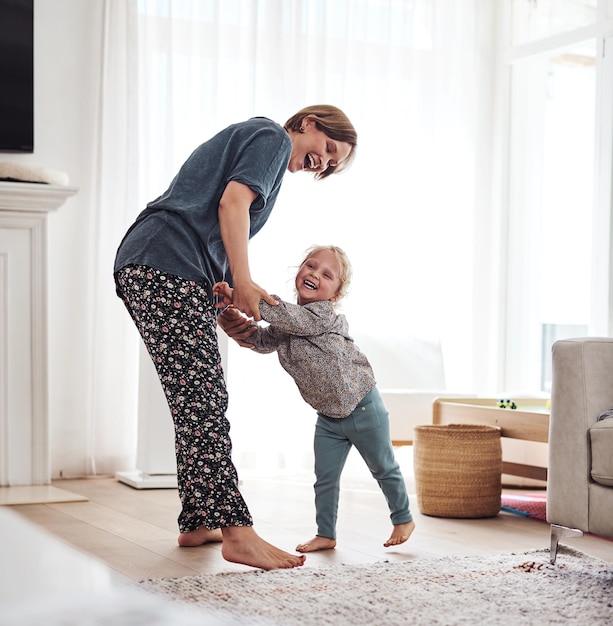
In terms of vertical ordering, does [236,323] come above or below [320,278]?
below

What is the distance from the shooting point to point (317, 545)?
2.54 meters

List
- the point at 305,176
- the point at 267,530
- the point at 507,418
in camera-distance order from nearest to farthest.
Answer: the point at 267,530, the point at 507,418, the point at 305,176

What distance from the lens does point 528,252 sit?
4.88 m

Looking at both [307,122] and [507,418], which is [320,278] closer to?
[307,122]

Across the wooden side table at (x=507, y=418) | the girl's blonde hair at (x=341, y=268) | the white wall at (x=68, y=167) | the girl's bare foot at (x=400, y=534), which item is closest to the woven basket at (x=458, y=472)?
the wooden side table at (x=507, y=418)

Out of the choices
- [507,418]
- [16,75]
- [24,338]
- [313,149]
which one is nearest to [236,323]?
[313,149]

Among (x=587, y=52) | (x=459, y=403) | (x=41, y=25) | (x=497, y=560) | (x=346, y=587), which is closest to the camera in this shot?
(x=346, y=587)

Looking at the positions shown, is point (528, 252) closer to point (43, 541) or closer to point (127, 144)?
point (127, 144)

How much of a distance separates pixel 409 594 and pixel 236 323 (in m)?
0.85

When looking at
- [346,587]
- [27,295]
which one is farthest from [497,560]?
[27,295]

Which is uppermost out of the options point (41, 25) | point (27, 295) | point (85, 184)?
point (41, 25)

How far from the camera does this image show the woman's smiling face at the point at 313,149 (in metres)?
2.48

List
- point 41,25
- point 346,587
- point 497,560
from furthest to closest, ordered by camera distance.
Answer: point 41,25 → point 497,560 → point 346,587

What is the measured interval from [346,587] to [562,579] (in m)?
0.51
